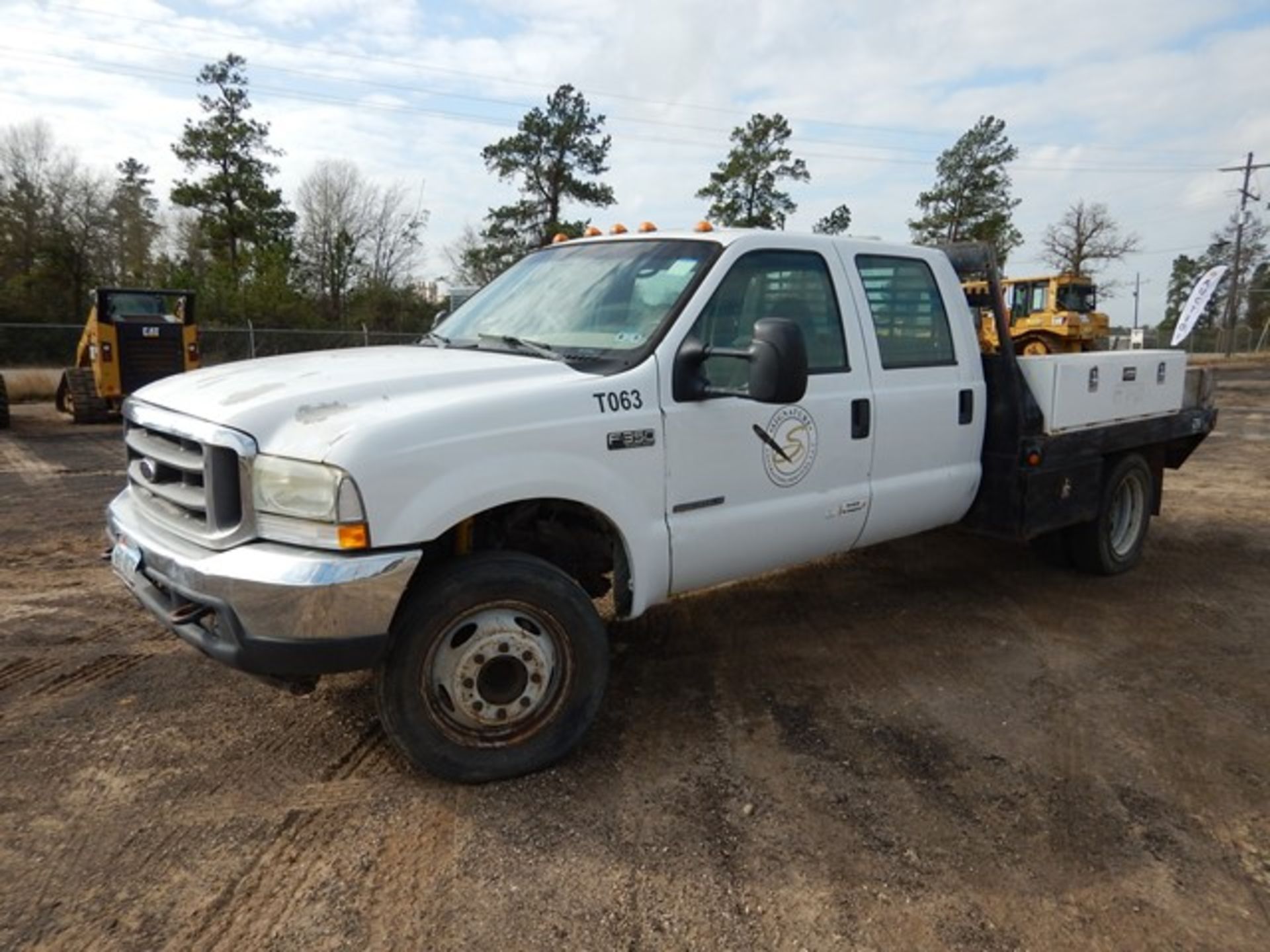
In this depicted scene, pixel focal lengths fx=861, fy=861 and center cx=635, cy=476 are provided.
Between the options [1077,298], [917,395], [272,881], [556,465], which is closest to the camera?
[272,881]

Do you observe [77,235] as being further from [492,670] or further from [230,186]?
[492,670]

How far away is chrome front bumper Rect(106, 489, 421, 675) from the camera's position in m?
2.65

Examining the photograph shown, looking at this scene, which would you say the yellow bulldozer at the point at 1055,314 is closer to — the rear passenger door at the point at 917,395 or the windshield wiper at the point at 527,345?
the rear passenger door at the point at 917,395

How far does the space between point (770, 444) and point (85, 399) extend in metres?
15.0

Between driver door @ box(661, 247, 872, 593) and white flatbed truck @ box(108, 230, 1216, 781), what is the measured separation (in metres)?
0.01

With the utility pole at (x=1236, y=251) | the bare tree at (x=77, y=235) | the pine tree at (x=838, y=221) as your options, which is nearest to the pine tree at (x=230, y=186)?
the bare tree at (x=77, y=235)

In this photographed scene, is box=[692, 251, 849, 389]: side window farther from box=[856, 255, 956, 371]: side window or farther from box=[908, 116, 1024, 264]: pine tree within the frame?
box=[908, 116, 1024, 264]: pine tree

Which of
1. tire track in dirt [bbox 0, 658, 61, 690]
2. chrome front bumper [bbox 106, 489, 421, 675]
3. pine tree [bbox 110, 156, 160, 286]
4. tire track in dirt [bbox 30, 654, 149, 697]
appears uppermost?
pine tree [bbox 110, 156, 160, 286]

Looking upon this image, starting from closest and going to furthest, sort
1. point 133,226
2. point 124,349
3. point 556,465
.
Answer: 1. point 556,465
2. point 124,349
3. point 133,226

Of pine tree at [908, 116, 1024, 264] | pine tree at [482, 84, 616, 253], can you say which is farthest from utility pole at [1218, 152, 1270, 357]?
pine tree at [482, 84, 616, 253]

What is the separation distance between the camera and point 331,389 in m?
2.97

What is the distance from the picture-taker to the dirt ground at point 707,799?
2.48m

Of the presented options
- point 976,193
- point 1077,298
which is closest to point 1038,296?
point 1077,298

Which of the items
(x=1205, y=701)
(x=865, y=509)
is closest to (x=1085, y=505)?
(x=1205, y=701)
